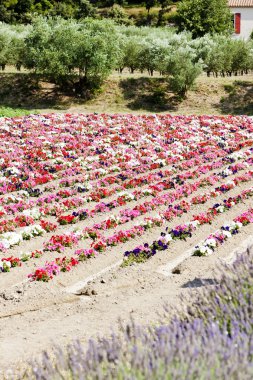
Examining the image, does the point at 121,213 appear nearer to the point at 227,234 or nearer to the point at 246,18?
the point at 227,234

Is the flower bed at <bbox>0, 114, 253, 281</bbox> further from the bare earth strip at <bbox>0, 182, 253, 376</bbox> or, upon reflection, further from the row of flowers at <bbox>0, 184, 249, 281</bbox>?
the bare earth strip at <bbox>0, 182, 253, 376</bbox>

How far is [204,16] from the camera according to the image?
62.8m

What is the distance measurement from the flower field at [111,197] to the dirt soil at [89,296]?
58mm

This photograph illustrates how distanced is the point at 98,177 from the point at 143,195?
2.89 meters

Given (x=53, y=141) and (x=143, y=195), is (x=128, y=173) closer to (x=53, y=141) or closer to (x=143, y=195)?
(x=143, y=195)

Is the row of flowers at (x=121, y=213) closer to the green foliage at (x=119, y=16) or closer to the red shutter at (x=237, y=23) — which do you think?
the red shutter at (x=237, y=23)

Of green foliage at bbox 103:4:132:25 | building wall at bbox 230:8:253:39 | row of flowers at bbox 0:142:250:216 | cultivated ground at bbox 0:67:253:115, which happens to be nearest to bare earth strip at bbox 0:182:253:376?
row of flowers at bbox 0:142:250:216

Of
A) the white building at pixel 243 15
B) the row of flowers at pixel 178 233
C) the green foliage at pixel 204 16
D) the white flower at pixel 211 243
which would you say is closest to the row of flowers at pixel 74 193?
the row of flowers at pixel 178 233

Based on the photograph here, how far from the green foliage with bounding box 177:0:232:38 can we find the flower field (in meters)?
39.1

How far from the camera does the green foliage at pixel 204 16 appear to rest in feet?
203

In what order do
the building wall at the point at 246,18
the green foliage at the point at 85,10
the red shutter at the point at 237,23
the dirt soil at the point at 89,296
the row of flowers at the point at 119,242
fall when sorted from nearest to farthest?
the dirt soil at the point at 89,296, the row of flowers at the point at 119,242, the red shutter at the point at 237,23, the building wall at the point at 246,18, the green foliage at the point at 85,10

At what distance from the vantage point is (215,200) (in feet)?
52.2

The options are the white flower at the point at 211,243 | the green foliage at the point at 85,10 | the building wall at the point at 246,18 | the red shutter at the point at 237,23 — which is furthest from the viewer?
the green foliage at the point at 85,10

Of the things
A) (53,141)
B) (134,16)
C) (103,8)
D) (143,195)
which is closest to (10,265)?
(143,195)
